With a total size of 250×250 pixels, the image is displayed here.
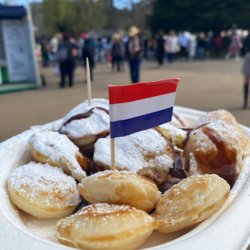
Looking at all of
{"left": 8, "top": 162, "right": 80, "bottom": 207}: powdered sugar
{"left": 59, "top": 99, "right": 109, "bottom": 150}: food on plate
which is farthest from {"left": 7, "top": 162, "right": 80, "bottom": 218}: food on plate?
{"left": 59, "top": 99, "right": 109, "bottom": 150}: food on plate

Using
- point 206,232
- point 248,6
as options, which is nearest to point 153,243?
point 206,232

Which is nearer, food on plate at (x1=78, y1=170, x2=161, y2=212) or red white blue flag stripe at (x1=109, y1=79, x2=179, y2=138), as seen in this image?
food on plate at (x1=78, y1=170, x2=161, y2=212)

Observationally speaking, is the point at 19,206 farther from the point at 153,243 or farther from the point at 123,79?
the point at 123,79

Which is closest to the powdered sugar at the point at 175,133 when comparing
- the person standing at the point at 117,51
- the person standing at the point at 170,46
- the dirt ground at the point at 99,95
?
the dirt ground at the point at 99,95

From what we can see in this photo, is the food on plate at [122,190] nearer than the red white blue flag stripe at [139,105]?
Yes

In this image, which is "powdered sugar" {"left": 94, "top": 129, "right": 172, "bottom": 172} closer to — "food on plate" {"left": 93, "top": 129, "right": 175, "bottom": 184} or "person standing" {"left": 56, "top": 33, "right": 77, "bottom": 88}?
"food on plate" {"left": 93, "top": 129, "right": 175, "bottom": 184}

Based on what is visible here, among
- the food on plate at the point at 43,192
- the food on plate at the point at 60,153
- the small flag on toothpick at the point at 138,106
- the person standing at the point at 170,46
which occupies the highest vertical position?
the small flag on toothpick at the point at 138,106

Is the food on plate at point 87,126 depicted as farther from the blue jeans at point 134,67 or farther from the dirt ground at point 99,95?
the blue jeans at point 134,67
